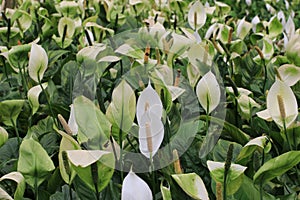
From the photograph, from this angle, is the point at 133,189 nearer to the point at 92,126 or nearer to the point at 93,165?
the point at 93,165

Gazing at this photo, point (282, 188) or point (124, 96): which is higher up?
point (124, 96)

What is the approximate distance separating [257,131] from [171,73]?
0.23 metres

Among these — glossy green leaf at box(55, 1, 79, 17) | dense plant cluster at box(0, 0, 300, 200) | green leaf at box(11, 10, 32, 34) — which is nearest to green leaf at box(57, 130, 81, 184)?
dense plant cluster at box(0, 0, 300, 200)

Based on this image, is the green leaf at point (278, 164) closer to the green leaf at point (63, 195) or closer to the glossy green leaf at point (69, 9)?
the green leaf at point (63, 195)

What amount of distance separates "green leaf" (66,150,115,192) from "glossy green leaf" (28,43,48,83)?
0.41 meters

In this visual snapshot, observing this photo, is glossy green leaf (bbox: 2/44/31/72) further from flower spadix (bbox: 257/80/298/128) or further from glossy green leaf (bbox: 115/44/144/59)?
flower spadix (bbox: 257/80/298/128)

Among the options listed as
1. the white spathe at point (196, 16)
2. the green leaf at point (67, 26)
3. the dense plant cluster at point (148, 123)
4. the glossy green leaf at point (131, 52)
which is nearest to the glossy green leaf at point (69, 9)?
the dense plant cluster at point (148, 123)

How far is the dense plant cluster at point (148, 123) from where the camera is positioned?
872mm

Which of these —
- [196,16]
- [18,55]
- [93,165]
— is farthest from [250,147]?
[196,16]

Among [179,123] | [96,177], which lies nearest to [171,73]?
[179,123]

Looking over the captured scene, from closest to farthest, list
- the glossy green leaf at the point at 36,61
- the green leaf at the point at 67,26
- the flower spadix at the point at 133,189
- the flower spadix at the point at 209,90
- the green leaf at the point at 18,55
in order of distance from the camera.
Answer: the flower spadix at the point at 133,189 → the flower spadix at the point at 209,90 → the glossy green leaf at the point at 36,61 → the green leaf at the point at 18,55 → the green leaf at the point at 67,26

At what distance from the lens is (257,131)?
4.07 ft

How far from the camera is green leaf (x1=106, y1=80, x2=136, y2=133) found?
0.92 metres

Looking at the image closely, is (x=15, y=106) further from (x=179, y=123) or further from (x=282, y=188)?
(x=282, y=188)
